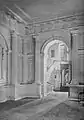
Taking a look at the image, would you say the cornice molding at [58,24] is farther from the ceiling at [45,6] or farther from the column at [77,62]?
the ceiling at [45,6]

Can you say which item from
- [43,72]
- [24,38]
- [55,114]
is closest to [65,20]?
[24,38]

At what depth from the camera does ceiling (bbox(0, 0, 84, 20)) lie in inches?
260

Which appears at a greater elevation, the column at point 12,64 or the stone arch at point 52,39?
the stone arch at point 52,39

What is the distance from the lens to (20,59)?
29.8 feet

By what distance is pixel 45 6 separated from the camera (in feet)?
23.2

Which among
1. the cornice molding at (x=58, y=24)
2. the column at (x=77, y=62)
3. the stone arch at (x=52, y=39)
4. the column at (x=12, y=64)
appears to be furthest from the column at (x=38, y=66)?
the column at (x=77, y=62)

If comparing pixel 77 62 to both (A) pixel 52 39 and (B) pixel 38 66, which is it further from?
(B) pixel 38 66

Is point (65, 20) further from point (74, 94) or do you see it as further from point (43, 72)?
point (74, 94)

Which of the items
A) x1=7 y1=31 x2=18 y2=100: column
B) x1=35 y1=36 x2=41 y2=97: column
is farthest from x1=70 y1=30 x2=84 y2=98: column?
x1=7 y1=31 x2=18 y2=100: column

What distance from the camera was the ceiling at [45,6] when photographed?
6.60 meters

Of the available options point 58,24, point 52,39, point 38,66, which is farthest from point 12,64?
point 58,24

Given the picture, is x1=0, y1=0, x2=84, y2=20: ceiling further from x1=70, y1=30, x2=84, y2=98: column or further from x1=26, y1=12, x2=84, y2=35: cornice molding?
x1=70, y1=30, x2=84, y2=98: column

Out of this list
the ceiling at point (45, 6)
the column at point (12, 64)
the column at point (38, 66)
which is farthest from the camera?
the column at point (38, 66)

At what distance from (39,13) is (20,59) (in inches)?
111
